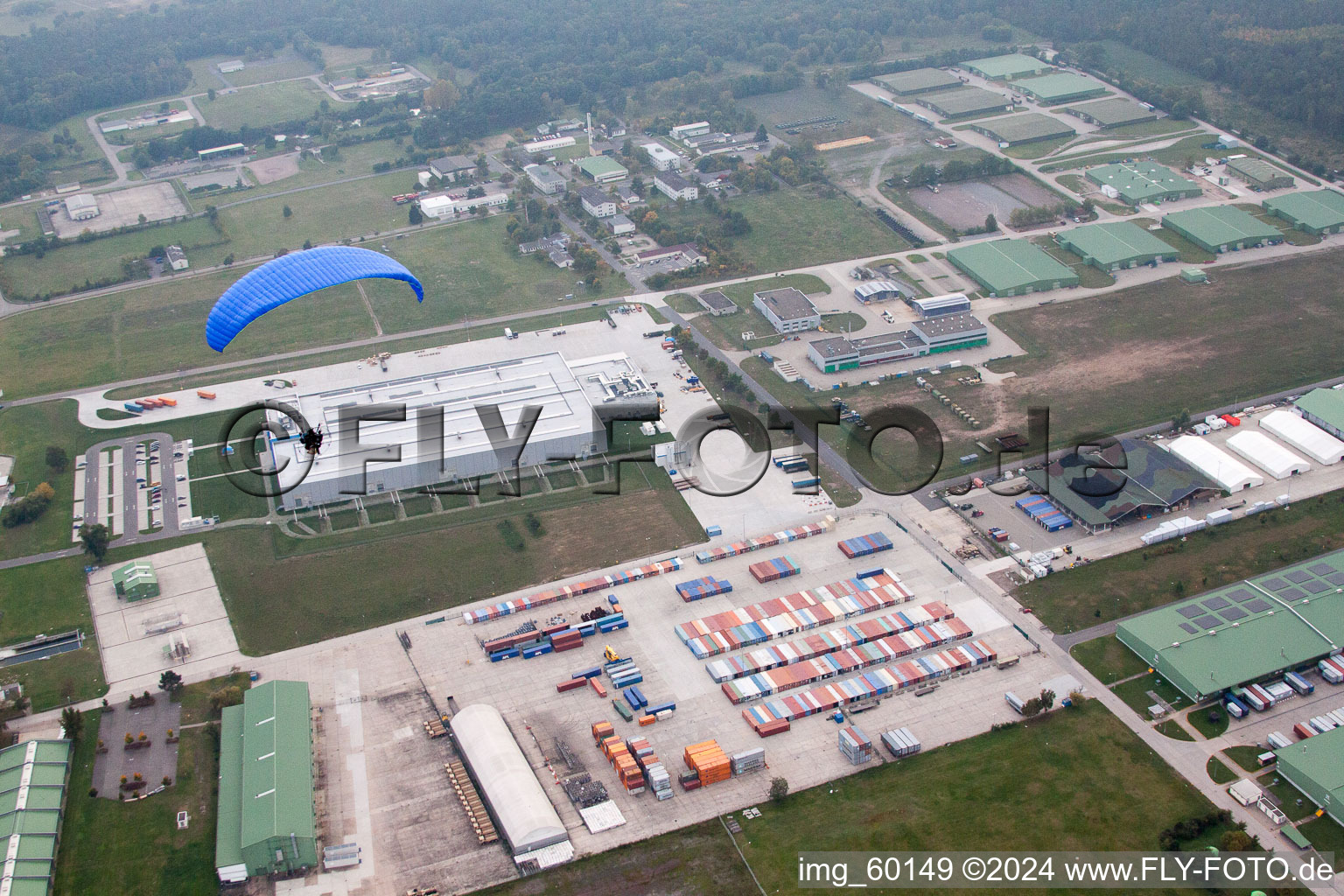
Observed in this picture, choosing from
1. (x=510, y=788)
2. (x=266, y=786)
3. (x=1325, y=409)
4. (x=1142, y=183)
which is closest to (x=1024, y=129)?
(x=1142, y=183)

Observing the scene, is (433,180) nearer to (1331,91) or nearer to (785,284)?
(785,284)

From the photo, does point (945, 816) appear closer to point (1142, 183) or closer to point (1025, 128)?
point (1142, 183)

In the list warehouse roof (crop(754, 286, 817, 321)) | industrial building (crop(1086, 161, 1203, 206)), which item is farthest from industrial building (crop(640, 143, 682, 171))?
industrial building (crop(1086, 161, 1203, 206))

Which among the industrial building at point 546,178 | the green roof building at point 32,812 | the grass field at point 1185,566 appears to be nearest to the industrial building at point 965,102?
the industrial building at point 546,178

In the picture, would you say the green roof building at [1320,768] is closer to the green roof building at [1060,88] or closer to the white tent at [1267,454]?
the white tent at [1267,454]

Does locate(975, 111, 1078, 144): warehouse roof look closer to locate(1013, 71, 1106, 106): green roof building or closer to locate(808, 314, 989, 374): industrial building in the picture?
locate(1013, 71, 1106, 106): green roof building

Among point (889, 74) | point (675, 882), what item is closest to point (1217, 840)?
point (675, 882)
